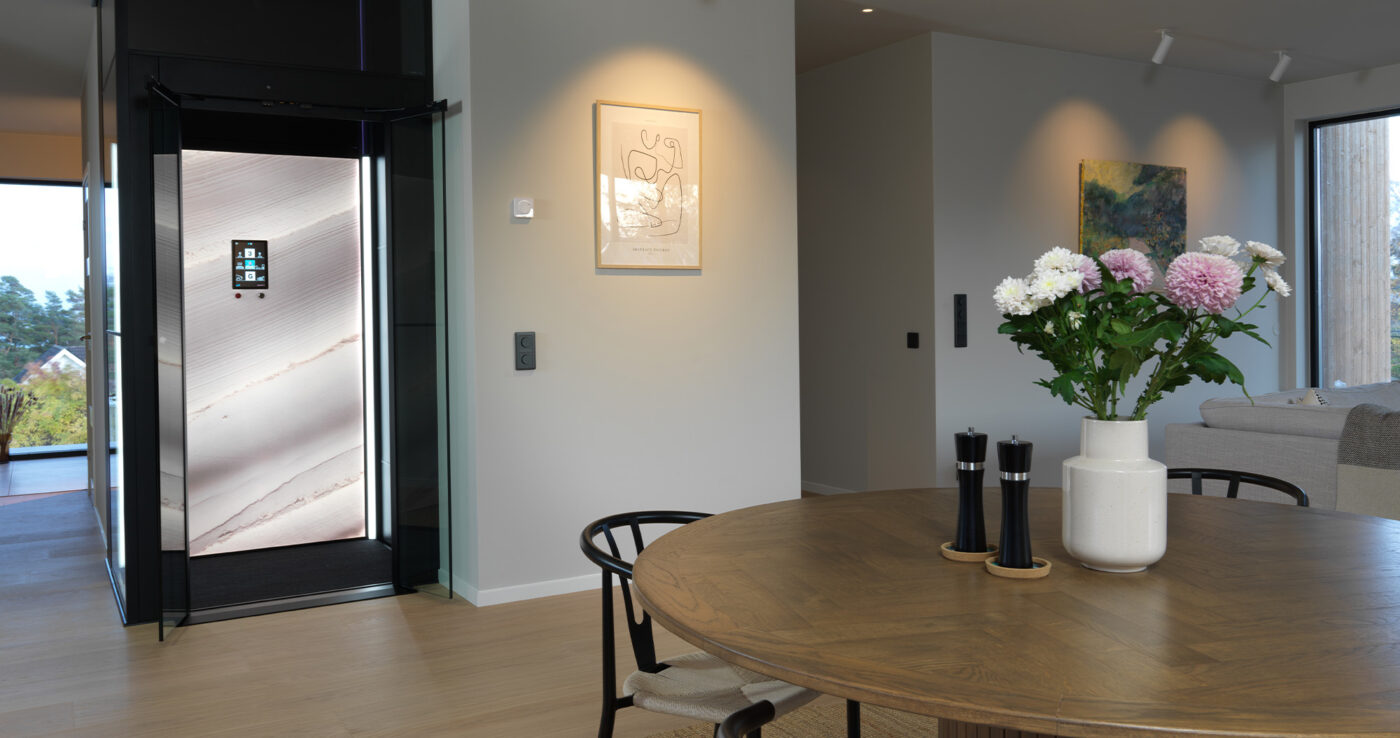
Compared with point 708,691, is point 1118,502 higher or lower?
higher

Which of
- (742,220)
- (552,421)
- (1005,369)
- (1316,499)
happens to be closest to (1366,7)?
(1005,369)

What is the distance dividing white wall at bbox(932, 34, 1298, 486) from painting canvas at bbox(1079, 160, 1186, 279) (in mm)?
77

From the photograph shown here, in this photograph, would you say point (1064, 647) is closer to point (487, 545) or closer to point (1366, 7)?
point (487, 545)

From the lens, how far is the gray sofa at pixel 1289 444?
3.69 metres

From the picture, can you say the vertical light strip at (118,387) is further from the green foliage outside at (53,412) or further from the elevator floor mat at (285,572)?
the green foliage outside at (53,412)

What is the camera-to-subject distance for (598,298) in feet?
13.6

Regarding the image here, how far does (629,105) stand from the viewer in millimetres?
4195

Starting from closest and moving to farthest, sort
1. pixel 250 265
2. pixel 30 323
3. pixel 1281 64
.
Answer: pixel 250 265
pixel 1281 64
pixel 30 323

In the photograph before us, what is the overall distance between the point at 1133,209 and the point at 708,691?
560 centimetres

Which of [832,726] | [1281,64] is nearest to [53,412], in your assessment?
[832,726]

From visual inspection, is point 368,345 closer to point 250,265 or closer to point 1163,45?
point 250,265

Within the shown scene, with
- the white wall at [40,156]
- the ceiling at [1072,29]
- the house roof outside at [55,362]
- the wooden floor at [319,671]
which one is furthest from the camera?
the house roof outside at [55,362]

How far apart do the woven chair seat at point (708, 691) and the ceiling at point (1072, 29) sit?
3933mm

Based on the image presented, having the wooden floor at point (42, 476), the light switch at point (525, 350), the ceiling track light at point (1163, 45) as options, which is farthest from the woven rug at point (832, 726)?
the wooden floor at point (42, 476)
